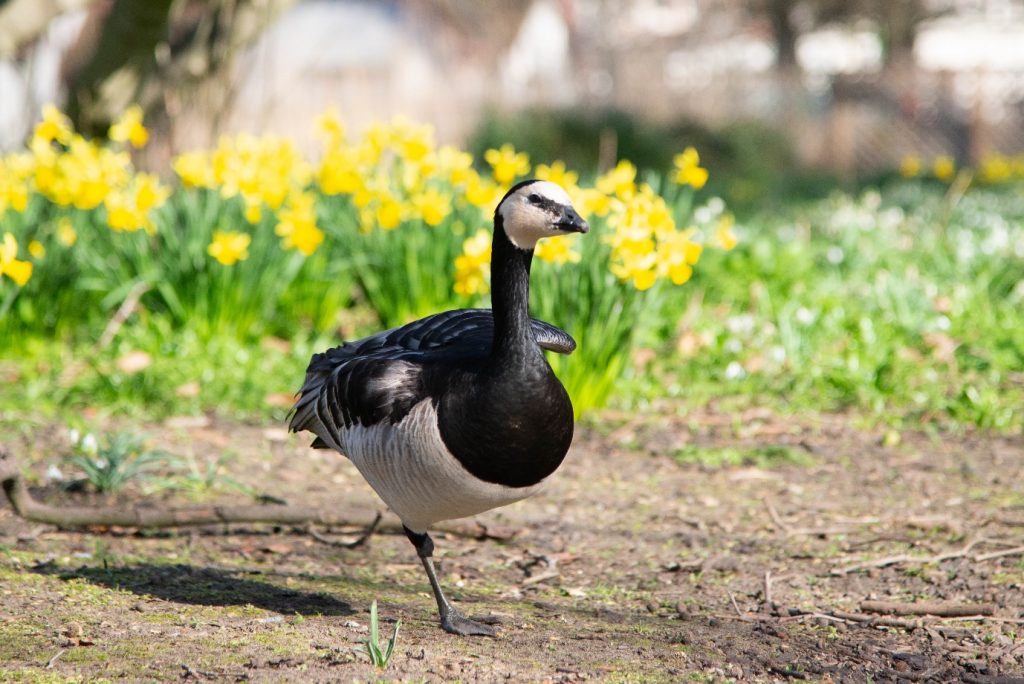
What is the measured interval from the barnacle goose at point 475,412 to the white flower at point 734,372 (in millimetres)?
2633

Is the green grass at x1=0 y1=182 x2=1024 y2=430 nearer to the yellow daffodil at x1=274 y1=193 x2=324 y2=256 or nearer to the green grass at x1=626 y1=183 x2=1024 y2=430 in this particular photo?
the green grass at x1=626 y1=183 x2=1024 y2=430

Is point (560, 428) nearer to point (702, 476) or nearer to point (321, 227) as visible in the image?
point (702, 476)

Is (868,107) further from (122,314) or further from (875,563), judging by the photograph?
(875,563)

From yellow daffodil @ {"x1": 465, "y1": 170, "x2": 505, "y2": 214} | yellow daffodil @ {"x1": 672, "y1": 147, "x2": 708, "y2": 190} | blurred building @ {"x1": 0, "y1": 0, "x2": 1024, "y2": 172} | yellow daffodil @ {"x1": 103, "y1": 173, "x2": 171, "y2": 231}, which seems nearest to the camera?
yellow daffodil @ {"x1": 672, "y1": 147, "x2": 708, "y2": 190}

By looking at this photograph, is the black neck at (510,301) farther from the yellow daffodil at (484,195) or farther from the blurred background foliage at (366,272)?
the yellow daffodil at (484,195)

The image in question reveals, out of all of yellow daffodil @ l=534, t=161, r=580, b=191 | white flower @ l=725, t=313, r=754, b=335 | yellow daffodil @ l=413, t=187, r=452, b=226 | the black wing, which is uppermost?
yellow daffodil @ l=534, t=161, r=580, b=191

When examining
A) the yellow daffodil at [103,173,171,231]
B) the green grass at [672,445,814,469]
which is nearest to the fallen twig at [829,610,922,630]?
the green grass at [672,445,814,469]

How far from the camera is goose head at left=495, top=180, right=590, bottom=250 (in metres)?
2.67

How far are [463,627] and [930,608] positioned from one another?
135cm

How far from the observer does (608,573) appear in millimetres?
3711

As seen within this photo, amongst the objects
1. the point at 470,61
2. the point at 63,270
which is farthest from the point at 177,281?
the point at 470,61

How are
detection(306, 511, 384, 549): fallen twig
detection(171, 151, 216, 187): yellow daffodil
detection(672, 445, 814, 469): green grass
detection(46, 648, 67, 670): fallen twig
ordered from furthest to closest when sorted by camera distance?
detection(171, 151, 216, 187): yellow daffodil, detection(672, 445, 814, 469): green grass, detection(306, 511, 384, 549): fallen twig, detection(46, 648, 67, 670): fallen twig

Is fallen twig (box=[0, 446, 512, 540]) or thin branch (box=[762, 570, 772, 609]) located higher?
fallen twig (box=[0, 446, 512, 540])

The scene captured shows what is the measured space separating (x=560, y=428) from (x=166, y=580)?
1381 millimetres
